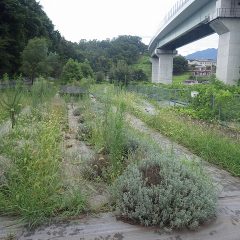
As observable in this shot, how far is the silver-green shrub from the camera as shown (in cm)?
363

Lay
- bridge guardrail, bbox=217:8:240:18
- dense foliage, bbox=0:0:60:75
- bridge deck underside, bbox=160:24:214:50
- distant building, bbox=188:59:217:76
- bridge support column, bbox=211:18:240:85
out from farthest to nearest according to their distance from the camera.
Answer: distant building, bbox=188:59:217:76 < dense foliage, bbox=0:0:60:75 < bridge deck underside, bbox=160:24:214:50 < bridge support column, bbox=211:18:240:85 < bridge guardrail, bbox=217:8:240:18

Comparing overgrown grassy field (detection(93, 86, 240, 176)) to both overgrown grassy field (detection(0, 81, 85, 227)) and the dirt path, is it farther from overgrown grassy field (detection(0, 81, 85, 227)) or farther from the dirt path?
overgrown grassy field (detection(0, 81, 85, 227))

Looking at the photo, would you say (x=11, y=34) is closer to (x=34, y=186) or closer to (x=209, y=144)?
(x=209, y=144)

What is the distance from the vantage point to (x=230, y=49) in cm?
2161

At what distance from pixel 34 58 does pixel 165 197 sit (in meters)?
37.0

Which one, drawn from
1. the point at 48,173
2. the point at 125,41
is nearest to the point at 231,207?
the point at 48,173

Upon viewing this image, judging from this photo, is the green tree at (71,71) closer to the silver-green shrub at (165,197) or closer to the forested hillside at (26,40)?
the forested hillside at (26,40)

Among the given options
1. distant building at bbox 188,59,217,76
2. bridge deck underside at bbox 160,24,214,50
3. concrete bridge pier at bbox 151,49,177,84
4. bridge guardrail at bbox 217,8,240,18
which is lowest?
distant building at bbox 188,59,217,76

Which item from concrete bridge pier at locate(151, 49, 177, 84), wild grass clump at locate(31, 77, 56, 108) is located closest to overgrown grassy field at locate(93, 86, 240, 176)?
wild grass clump at locate(31, 77, 56, 108)

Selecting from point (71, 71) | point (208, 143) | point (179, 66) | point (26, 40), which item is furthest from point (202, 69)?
point (208, 143)

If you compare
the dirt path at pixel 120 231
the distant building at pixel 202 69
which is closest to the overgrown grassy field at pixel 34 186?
the dirt path at pixel 120 231

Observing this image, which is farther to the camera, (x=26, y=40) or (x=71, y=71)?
(x=26, y=40)

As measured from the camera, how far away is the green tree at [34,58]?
38.2 m

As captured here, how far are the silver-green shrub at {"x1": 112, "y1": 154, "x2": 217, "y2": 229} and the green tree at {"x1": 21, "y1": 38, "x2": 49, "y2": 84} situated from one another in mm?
35642
